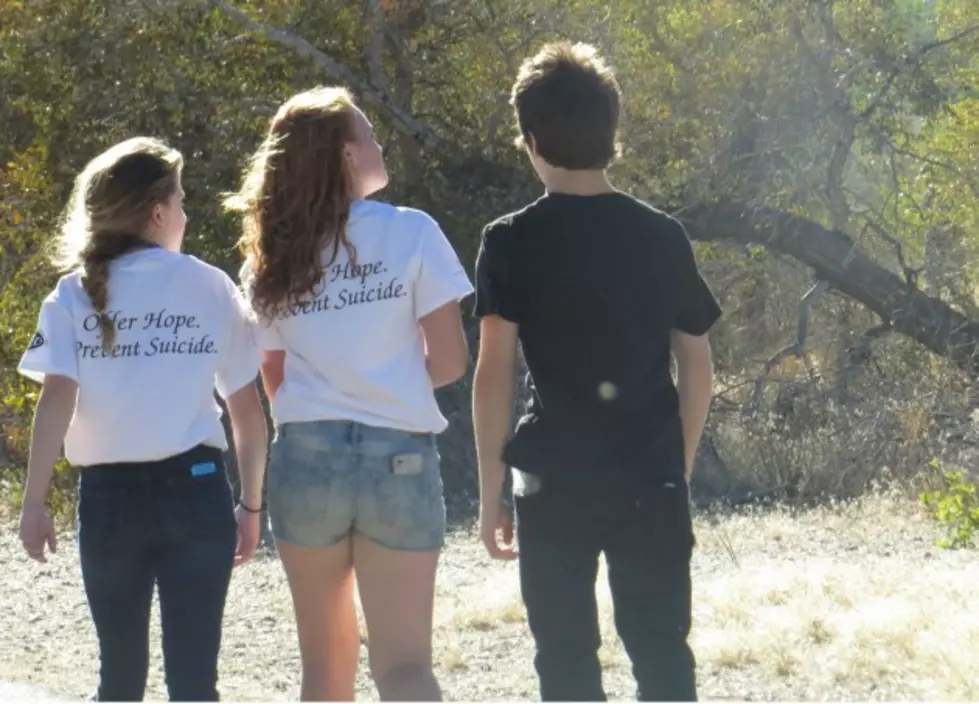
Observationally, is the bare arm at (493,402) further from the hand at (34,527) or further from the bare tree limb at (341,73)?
the bare tree limb at (341,73)

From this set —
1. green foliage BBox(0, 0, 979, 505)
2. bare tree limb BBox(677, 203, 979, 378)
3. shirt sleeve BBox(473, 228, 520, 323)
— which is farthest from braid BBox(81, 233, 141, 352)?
bare tree limb BBox(677, 203, 979, 378)

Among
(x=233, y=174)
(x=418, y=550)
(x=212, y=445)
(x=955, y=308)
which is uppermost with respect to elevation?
(x=233, y=174)

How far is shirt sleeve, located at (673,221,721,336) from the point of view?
11.6ft

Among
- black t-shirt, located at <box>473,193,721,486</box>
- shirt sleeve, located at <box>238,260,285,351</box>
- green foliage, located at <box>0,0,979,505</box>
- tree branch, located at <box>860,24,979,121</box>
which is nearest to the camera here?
black t-shirt, located at <box>473,193,721,486</box>

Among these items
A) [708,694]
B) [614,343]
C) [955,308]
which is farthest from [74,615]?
[955,308]

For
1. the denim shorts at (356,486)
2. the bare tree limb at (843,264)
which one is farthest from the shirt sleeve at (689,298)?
the bare tree limb at (843,264)

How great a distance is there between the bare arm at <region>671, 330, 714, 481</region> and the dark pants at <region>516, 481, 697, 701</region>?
0.41 ft

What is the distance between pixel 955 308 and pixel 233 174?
5.72 meters

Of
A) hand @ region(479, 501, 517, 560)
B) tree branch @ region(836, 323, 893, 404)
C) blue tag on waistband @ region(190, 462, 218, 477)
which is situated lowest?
hand @ region(479, 501, 517, 560)

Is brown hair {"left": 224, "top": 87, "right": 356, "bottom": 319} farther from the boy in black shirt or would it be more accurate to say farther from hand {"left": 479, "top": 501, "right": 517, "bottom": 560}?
hand {"left": 479, "top": 501, "right": 517, "bottom": 560}

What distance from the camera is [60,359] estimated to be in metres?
3.74

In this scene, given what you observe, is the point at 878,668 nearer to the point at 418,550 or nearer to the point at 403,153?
the point at 418,550

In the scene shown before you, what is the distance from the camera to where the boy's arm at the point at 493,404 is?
11.7 feet

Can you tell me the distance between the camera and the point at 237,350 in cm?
382
